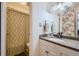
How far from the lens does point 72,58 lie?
61.8 inches

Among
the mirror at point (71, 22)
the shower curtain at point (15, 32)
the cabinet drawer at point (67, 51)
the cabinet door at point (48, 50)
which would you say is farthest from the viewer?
the shower curtain at point (15, 32)

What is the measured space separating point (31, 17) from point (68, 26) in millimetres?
960

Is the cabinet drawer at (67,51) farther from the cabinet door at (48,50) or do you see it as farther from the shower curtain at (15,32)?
the shower curtain at (15,32)

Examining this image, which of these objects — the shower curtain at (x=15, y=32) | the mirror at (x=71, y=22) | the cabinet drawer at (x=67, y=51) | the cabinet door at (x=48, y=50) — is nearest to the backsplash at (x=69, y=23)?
the mirror at (x=71, y=22)

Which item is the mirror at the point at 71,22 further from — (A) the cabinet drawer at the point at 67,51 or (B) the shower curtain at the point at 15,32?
(B) the shower curtain at the point at 15,32

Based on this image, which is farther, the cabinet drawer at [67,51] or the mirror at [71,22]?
the mirror at [71,22]

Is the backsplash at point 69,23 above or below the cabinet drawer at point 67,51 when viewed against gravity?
above

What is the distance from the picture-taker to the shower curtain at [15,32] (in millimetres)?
3506

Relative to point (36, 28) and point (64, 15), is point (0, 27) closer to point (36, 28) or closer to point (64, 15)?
point (36, 28)

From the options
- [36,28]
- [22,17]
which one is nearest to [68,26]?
[36,28]

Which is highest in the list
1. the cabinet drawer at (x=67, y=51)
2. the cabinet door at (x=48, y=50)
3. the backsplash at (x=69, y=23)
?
the backsplash at (x=69, y=23)

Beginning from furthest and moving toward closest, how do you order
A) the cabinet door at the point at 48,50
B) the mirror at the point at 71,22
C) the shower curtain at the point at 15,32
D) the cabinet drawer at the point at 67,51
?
the shower curtain at the point at 15,32 < the mirror at the point at 71,22 < the cabinet door at the point at 48,50 < the cabinet drawer at the point at 67,51

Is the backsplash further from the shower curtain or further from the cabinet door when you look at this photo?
the shower curtain

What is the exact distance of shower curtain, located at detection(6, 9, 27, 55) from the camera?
11.5ft
